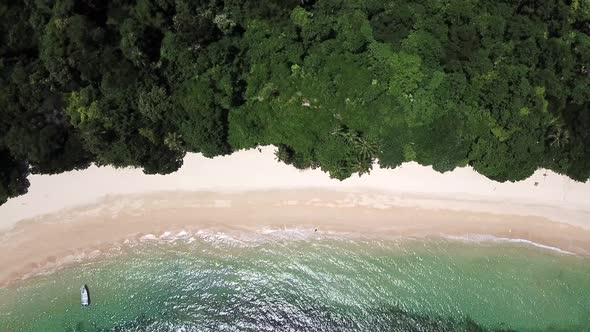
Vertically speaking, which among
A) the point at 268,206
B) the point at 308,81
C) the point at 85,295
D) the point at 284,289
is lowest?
the point at 85,295

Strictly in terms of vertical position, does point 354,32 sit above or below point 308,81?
above

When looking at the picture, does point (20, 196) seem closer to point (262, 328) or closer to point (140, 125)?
point (140, 125)

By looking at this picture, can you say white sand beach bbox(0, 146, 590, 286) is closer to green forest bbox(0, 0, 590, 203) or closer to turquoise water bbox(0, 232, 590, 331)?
turquoise water bbox(0, 232, 590, 331)

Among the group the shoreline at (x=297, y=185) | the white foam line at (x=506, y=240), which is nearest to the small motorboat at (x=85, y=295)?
the shoreline at (x=297, y=185)

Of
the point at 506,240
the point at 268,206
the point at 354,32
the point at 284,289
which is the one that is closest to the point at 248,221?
the point at 268,206

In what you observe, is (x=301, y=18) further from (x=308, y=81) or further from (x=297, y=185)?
(x=297, y=185)

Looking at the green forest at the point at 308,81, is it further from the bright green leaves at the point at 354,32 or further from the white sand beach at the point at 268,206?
the white sand beach at the point at 268,206

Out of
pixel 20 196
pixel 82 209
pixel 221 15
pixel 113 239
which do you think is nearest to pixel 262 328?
pixel 113 239
